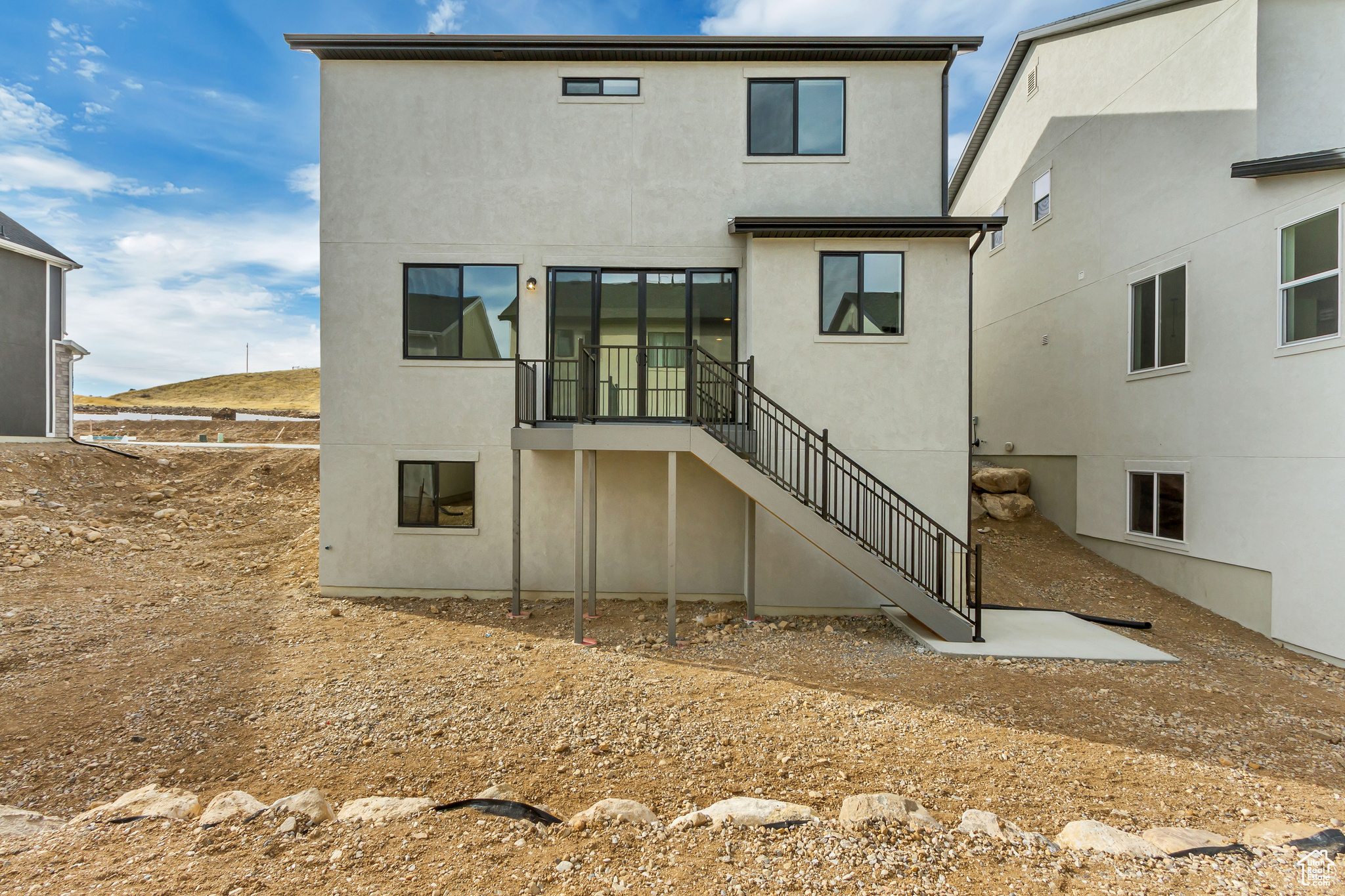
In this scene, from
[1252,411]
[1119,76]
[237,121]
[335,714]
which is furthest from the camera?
[237,121]

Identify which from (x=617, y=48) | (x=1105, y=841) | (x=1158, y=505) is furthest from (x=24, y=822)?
(x=1158, y=505)

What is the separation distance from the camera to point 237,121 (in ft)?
67.6

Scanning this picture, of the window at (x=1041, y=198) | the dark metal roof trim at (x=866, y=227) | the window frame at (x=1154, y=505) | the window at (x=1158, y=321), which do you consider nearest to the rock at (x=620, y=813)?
the dark metal roof trim at (x=866, y=227)

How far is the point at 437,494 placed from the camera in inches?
352

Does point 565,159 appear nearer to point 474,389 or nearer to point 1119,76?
point 474,389

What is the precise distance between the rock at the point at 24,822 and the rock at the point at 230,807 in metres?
0.79

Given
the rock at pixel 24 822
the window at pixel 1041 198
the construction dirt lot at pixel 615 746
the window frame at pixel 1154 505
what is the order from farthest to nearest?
the window at pixel 1041 198 → the window frame at pixel 1154 505 → the rock at pixel 24 822 → the construction dirt lot at pixel 615 746

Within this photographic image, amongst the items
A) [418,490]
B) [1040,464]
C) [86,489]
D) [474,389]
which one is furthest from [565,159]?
[86,489]

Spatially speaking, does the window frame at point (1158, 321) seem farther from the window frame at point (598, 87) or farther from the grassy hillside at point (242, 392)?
the grassy hillside at point (242, 392)

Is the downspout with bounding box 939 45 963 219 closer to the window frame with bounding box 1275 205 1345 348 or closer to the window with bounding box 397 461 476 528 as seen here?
the window frame with bounding box 1275 205 1345 348

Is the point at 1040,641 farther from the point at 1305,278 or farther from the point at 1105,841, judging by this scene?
the point at 1305,278

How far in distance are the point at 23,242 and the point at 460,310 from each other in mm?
17211

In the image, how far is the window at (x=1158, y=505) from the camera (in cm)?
916

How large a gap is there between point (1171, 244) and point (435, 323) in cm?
1225
